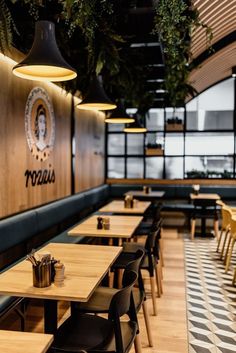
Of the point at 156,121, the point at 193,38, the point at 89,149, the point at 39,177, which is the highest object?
the point at 193,38

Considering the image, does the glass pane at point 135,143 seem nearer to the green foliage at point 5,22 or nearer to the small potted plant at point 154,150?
the small potted plant at point 154,150

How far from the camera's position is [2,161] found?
4137 millimetres

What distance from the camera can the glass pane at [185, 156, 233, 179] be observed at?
31.6 ft

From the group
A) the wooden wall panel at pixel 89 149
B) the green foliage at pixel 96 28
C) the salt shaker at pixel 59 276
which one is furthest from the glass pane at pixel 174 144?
the salt shaker at pixel 59 276

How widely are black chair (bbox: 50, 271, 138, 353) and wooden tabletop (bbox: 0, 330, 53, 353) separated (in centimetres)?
47

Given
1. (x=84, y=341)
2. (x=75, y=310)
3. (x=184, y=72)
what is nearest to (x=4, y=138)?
(x=75, y=310)

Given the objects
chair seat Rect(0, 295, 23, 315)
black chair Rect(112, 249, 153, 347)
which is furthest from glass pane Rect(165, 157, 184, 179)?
chair seat Rect(0, 295, 23, 315)

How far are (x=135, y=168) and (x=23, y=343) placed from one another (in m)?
8.59

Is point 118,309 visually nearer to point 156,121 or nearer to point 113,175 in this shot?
point 113,175

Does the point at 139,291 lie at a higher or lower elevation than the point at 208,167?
lower

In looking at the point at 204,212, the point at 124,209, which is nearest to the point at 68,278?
the point at 124,209

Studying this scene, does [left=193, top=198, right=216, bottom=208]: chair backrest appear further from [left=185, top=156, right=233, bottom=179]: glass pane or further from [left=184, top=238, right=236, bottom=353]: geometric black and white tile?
[left=185, top=156, right=233, bottom=179]: glass pane

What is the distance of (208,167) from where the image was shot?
9812 millimetres

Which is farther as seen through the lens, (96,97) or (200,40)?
(200,40)
